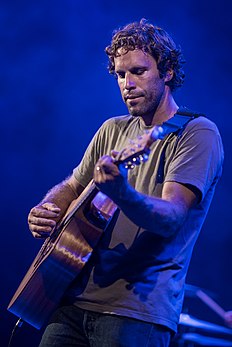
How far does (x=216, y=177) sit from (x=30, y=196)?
3.57m

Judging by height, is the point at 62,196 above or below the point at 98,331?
above

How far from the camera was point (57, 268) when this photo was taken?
2633 millimetres

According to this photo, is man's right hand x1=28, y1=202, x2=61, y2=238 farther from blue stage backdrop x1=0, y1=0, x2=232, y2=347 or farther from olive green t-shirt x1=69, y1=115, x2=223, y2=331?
blue stage backdrop x1=0, y1=0, x2=232, y2=347

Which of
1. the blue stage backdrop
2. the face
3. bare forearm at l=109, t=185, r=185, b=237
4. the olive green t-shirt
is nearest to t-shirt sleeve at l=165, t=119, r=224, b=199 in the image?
the olive green t-shirt

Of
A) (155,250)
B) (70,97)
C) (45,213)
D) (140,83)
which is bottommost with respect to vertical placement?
(155,250)

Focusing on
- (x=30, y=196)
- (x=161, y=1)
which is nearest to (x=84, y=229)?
(x=30, y=196)

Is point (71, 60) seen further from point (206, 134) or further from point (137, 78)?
point (206, 134)

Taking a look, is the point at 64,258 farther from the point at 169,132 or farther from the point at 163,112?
the point at 163,112

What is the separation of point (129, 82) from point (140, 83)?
0.20 ft

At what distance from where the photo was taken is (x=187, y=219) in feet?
8.43

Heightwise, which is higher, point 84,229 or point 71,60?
point 71,60

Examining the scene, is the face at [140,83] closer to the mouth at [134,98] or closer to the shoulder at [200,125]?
the mouth at [134,98]

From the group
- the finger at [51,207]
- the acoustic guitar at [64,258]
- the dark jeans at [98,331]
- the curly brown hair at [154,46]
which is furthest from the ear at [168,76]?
the dark jeans at [98,331]

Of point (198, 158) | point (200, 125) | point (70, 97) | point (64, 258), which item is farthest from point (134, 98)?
point (70, 97)
